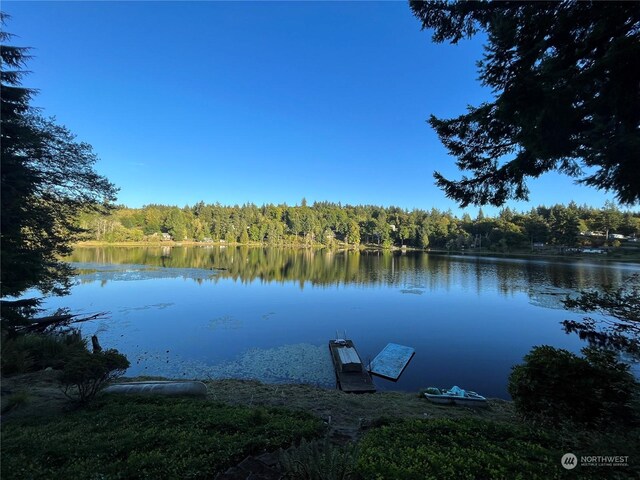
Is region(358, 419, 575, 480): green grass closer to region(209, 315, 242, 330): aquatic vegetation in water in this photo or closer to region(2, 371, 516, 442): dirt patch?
region(2, 371, 516, 442): dirt patch

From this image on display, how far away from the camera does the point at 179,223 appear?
97000 mm

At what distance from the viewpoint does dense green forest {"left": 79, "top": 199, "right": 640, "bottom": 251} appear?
215ft

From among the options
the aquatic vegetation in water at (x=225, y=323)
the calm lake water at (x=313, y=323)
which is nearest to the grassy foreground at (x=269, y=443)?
the calm lake water at (x=313, y=323)

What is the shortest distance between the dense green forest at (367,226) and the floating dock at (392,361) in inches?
2788

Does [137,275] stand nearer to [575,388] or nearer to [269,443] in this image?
A: [269,443]

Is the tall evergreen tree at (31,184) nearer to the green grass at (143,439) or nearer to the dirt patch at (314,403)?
the dirt patch at (314,403)

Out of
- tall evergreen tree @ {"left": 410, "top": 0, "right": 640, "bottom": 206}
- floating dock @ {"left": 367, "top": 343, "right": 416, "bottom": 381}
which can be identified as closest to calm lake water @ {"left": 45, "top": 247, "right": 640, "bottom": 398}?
floating dock @ {"left": 367, "top": 343, "right": 416, "bottom": 381}

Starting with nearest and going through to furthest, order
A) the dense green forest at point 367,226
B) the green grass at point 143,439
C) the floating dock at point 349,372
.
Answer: the green grass at point 143,439, the floating dock at point 349,372, the dense green forest at point 367,226

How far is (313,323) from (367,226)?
341ft

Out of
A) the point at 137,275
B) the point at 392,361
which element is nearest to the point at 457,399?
the point at 392,361

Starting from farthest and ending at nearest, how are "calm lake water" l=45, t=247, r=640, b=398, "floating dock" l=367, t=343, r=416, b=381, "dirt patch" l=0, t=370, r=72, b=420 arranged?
"calm lake water" l=45, t=247, r=640, b=398
"floating dock" l=367, t=343, r=416, b=381
"dirt patch" l=0, t=370, r=72, b=420

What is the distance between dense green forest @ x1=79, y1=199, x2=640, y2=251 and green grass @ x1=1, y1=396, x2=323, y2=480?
72031 millimetres

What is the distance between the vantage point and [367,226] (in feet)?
Result: 391

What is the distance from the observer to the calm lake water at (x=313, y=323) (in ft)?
38.3
